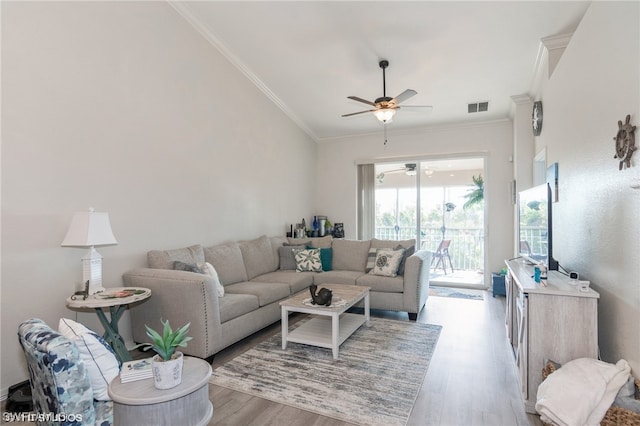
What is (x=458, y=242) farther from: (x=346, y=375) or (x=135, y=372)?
(x=135, y=372)

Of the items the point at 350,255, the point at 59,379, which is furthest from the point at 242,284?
the point at 59,379

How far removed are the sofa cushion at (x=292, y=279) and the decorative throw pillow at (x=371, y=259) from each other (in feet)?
2.41

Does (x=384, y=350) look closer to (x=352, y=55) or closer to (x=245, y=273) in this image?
(x=245, y=273)

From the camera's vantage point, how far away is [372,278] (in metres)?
4.28

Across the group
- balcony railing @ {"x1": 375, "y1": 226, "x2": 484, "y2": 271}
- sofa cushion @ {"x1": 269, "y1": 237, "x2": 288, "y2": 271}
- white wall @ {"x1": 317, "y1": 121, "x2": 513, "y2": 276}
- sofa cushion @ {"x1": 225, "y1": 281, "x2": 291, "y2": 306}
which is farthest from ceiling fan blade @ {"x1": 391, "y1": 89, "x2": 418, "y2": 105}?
balcony railing @ {"x1": 375, "y1": 226, "x2": 484, "y2": 271}

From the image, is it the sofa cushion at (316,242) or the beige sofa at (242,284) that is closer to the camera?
the beige sofa at (242,284)

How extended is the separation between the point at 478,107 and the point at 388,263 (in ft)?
9.42

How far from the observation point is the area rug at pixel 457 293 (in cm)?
527

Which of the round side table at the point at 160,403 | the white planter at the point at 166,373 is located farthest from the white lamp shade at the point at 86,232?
the white planter at the point at 166,373

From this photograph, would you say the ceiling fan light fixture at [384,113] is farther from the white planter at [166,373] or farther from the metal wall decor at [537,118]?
the white planter at [166,373]

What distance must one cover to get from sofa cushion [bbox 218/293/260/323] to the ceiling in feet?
9.57

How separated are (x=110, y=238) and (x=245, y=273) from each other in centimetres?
184

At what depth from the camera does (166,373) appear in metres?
1.46

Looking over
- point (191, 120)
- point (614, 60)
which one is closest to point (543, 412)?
point (614, 60)
